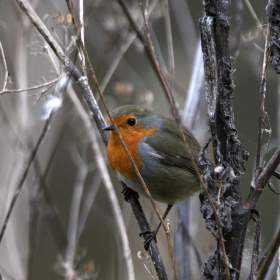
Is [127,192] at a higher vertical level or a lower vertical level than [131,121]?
lower

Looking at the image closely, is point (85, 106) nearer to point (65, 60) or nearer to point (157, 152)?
point (157, 152)

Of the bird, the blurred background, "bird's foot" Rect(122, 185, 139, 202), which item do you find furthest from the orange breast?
the blurred background

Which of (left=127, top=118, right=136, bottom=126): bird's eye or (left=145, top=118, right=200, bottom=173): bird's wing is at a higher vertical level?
(left=127, top=118, right=136, bottom=126): bird's eye

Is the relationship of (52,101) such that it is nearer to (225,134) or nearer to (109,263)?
(225,134)

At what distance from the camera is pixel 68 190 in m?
6.55

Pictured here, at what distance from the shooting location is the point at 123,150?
3258 millimetres

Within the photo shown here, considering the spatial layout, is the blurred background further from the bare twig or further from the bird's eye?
the bird's eye

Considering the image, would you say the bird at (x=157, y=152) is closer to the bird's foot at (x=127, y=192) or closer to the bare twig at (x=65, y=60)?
the bird's foot at (x=127, y=192)

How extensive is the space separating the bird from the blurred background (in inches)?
6.9

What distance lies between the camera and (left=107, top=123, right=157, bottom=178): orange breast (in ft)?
10.5

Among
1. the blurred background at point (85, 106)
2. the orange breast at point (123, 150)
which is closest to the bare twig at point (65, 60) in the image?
the blurred background at point (85, 106)

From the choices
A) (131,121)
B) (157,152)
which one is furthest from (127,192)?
(131,121)

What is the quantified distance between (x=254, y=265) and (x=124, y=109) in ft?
6.27

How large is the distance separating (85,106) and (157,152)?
1.03 meters
